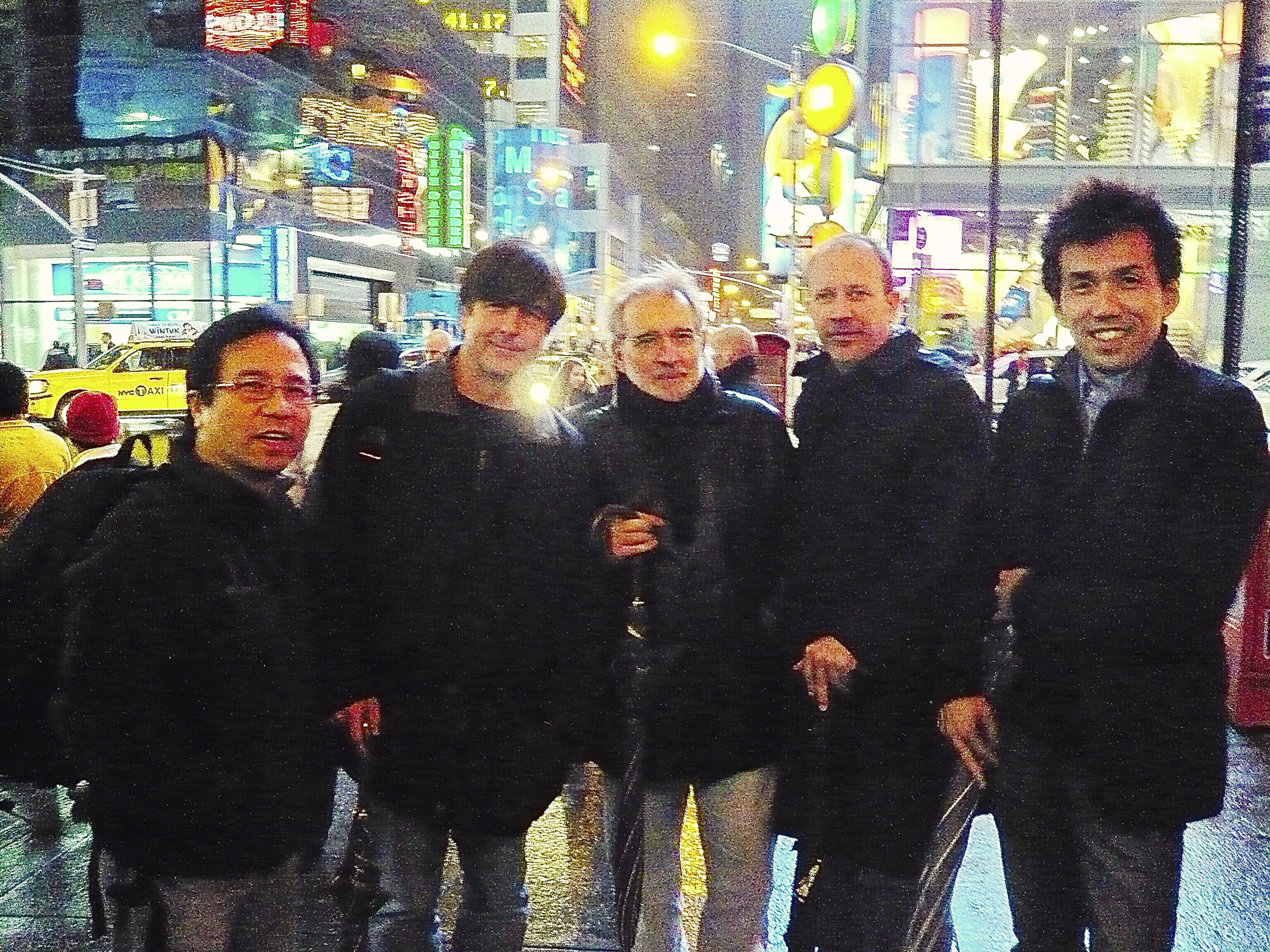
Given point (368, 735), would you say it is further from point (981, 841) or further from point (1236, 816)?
point (1236, 816)

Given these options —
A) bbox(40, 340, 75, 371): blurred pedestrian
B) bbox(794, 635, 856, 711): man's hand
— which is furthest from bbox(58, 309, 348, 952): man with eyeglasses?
bbox(40, 340, 75, 371): blurred pedestrian

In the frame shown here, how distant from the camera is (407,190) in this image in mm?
48125

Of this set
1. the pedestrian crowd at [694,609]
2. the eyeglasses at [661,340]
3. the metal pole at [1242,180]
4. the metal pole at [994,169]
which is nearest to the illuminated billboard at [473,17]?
the metal pole at [994,169]

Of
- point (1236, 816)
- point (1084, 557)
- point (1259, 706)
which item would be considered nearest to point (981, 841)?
point (1236, 816)

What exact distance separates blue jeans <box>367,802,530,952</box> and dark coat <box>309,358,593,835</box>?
7cm

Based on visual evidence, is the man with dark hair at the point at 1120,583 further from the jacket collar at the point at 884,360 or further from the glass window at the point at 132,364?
the glass window at the point at 132,364

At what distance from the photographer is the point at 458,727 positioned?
113 inches

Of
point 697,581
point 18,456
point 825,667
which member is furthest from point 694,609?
point 18,456

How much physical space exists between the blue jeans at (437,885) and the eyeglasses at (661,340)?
135cm

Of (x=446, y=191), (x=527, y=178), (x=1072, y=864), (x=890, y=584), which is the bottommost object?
(x=1072, y=864)

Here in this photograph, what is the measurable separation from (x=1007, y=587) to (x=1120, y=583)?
1.27ft

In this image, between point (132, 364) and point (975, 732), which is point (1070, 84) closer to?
point (132, 364)

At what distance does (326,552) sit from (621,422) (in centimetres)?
86

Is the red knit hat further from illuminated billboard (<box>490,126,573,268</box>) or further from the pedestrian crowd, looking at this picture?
illuminated billboard (<box>490,126,573,268</box>)
